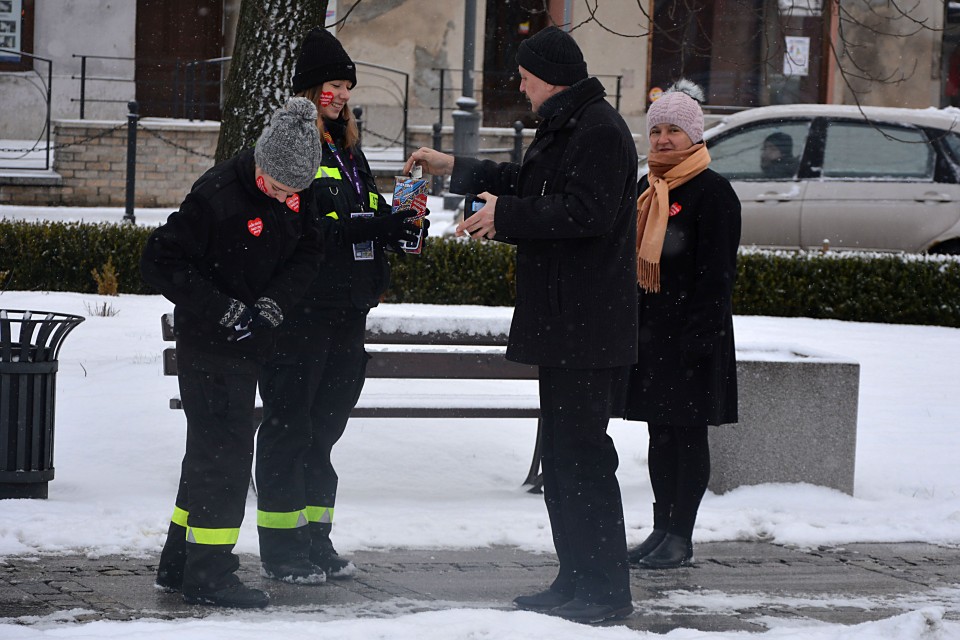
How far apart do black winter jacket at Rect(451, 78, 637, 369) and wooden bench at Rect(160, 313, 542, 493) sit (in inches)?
69.9

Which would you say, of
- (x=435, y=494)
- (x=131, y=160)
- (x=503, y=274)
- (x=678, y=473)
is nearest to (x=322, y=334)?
(x=678, y=473)

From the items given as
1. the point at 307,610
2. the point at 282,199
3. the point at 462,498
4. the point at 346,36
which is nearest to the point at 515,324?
the point at 282,199

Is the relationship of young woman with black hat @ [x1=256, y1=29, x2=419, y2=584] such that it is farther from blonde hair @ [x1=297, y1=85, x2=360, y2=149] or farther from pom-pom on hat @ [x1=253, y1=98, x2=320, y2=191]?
pom-pom on hat @ [x1=253, y1=98, x2=320, y2=191]

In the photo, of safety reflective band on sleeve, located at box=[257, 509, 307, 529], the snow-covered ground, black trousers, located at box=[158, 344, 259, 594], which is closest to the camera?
the snow-covered ground

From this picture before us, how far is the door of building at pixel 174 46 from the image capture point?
21.4m

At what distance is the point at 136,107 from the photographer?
15836mm

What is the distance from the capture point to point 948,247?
12.2 m

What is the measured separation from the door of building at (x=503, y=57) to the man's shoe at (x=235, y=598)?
18.1 metres

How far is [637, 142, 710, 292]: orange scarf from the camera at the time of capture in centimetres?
525

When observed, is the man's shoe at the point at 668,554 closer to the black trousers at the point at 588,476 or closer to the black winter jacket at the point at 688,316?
the black winter jacket at the point at 688,316

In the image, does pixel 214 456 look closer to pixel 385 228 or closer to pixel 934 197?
pixel 385 228

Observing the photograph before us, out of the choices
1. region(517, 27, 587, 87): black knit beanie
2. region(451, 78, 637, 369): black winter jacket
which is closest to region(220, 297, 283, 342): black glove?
region(451, 78, 637, 369): black winter jacket

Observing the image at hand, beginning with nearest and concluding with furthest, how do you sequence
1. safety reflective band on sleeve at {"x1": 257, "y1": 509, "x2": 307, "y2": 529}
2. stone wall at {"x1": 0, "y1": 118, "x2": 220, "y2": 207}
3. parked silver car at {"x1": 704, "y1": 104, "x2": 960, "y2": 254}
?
1. safety reflective band on sleeve at {"x1": 257, "y1": 509, "x2": 307, "y2": 529}
2. parked silver car at {"x1": 704, "y1": 104, "x2": 960, "y2": 254}
3. stone wall at {"x1": 0, "y1": 118, "x2": 220, "y2": 207}

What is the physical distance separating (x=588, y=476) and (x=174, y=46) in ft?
61.6
